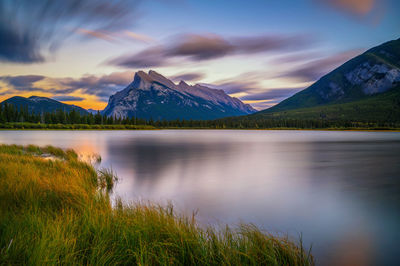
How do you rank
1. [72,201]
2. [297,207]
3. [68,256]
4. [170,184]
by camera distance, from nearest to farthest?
[68,256] < [72,201] < [297,207] < [170,184]

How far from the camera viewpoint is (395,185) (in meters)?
16.5

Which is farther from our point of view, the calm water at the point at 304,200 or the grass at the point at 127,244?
the calm water at the point at 304,200

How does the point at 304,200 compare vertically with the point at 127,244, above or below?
below

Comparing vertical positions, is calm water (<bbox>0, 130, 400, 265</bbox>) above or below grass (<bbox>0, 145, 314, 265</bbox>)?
below

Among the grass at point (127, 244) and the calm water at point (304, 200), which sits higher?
the grass at point (127, 244)

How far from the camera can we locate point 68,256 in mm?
4613

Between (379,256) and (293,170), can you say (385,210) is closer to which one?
(379,256)

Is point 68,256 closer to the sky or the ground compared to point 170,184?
closer to the sky

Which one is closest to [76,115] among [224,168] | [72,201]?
[224,168]

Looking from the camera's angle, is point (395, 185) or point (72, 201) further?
point (395, 185)

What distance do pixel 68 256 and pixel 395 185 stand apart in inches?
760

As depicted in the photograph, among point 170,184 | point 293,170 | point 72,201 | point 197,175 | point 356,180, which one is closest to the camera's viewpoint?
point 72,201

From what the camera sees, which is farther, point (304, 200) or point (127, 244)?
point (304, 200)

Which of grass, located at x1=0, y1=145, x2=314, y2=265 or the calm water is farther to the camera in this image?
the calm water
